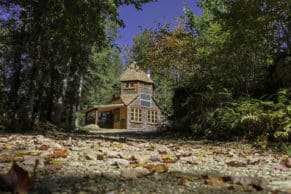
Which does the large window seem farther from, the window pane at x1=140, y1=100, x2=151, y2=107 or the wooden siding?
the wooden siding

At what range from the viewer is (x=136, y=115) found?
43062mm

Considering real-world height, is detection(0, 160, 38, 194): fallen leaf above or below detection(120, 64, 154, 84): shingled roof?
below

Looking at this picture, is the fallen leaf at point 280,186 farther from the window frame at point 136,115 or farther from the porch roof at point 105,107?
the porch roof at point 105,107

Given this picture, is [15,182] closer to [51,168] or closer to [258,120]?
[51,168]

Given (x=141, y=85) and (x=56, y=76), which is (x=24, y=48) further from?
(x=141, y=85)

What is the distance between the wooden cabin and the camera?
42.7 meters

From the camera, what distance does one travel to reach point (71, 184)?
7.98 ft

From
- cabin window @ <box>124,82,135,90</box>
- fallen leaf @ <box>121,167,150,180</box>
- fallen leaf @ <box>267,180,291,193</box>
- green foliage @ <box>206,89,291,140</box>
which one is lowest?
fallen leaf @ <box>267,180,291,193</box>

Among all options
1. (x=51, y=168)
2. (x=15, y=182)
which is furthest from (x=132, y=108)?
(x=15, y=182)

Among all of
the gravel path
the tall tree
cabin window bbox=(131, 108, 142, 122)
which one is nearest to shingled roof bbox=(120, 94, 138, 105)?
cabin window bbox=(131, 108, 142, 122)

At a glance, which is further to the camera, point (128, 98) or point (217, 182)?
point (128, 98)

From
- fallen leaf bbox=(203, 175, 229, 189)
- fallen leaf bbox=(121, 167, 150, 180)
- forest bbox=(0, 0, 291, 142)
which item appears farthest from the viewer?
forest bbox=(0, 0, 291, 142)

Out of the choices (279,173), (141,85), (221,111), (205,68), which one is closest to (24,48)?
(205,68)

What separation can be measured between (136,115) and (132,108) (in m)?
0.87
